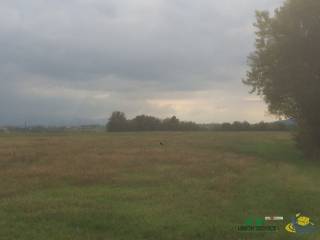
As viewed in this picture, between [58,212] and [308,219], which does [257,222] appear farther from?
[58,212]

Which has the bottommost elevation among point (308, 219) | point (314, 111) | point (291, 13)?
point (308, 219)

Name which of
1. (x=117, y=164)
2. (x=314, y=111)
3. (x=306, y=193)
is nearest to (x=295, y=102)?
(x=314, y=111)

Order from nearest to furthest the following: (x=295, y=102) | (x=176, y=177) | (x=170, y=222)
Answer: (x=170, y=222) → (x=176, y=177) → (x=295, y=102)

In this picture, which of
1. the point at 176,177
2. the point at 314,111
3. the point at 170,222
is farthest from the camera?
the point at 314,111

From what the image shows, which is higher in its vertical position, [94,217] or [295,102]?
[295,102]

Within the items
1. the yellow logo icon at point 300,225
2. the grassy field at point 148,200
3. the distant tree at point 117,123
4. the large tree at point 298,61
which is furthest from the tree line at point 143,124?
the yellow logo icon at point 300,225

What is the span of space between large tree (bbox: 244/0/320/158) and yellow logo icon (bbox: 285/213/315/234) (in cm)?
1730

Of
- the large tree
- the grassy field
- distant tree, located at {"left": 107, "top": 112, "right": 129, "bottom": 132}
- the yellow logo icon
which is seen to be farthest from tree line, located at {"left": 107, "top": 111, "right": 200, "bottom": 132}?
the yellow logo icon

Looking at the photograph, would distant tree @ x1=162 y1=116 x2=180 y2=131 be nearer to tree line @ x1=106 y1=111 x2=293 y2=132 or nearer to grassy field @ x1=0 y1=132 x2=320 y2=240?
tree line @ x1=106 y1=111 x2=293 y2=132

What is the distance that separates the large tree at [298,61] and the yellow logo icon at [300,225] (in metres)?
17.3

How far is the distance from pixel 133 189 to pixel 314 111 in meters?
16.6

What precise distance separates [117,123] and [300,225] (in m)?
109

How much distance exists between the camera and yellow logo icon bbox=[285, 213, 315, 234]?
991 centimetres

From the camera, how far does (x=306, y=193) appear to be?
14.6 metres
